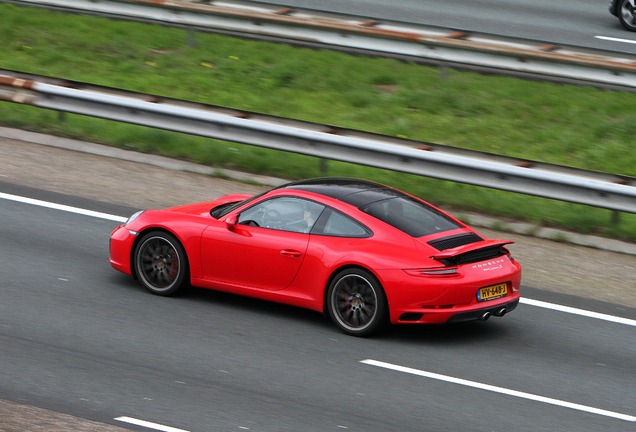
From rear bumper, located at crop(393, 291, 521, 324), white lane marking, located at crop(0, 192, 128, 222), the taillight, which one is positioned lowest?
white lane marking, located at crop(0, 192, 128, 222)

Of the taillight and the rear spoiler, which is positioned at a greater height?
the rear spoiler

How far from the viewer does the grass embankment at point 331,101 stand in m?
13.6

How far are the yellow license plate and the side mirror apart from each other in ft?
8.08

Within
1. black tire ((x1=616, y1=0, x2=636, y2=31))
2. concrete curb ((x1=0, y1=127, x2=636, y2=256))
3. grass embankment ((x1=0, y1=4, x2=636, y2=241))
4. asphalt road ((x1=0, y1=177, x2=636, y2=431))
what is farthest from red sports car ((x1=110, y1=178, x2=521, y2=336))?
black tire ((x1=616, y1=0, x2=636, y2=31))

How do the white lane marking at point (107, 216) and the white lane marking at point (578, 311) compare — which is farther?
the white lane marking at point (107, 216)

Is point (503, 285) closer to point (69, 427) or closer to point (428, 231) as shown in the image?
point (428, 231)

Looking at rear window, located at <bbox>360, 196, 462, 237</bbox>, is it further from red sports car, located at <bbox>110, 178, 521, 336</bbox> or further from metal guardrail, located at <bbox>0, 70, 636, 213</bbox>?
metal guardrail, located at <bbox>0, 70, 636, 213</bbox>

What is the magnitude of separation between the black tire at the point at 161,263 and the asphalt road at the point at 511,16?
11.6m

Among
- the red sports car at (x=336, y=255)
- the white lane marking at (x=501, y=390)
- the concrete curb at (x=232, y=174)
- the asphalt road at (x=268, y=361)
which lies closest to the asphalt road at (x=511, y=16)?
the concrete curb at (x=232, y=174)

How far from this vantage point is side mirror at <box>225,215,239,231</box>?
28.3 ft

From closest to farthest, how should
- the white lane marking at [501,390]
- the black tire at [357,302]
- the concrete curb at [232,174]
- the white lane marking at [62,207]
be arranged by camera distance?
1. the white lane marking at [501,390]
2. the black tire at [357,302]
3. the white lane marking at [62,207]
4. the concrete curb at [232,174]

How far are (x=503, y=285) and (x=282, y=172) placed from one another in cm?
584

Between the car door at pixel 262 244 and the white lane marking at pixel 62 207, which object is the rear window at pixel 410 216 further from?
the white lane marking at pixel 62 207

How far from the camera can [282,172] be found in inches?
530
